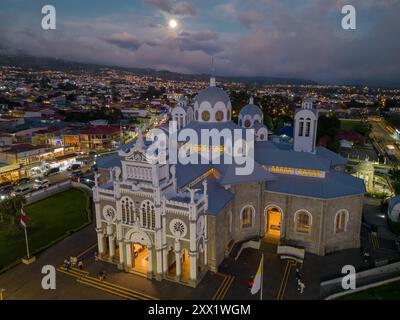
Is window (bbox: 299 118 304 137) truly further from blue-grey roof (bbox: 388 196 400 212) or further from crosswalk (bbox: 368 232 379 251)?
blue-grey roof (bbox: 388 196 400 212)

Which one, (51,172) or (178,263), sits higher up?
(178,263)

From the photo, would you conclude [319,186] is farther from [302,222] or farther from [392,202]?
[392,202]

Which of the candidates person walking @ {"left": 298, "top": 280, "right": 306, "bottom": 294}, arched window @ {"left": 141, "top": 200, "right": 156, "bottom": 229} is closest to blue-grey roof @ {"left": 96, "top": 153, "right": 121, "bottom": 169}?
arched window @ {"left": 141, "top": 200, "right": 156, "bottom": 229}

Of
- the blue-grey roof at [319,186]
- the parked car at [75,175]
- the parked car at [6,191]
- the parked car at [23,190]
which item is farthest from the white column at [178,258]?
the parked car at [75,175]

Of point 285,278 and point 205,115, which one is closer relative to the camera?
point 285,278
